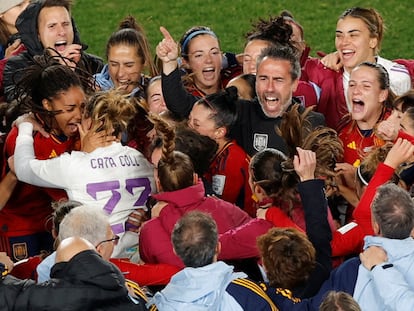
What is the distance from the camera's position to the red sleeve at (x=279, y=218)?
5.99m

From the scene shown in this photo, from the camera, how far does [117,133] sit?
658cm

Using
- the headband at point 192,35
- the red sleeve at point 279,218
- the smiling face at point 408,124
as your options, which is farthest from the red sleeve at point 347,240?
the headband at point 192,35

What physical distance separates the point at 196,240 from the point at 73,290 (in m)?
0.72

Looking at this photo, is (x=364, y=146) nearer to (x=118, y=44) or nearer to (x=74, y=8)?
(x=118, y=44)

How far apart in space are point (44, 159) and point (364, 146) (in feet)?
7.34

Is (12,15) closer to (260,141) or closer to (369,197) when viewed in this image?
(260,141)

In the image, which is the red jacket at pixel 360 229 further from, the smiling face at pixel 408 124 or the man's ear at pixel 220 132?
the man's ear at pixel 220 132

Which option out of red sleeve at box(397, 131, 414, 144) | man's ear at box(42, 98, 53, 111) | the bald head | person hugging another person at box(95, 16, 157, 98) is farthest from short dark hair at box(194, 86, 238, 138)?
the bald head

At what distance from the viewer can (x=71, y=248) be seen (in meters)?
5.06

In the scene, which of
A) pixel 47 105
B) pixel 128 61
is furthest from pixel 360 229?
pixel 128 61

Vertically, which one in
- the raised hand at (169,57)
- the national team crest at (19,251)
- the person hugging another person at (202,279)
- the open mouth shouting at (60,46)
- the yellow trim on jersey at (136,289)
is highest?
the raised hand at (169,57)

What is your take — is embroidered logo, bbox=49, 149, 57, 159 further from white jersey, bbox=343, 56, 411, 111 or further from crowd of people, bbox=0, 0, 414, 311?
white jersey, bbox=343, 56, 411, 111

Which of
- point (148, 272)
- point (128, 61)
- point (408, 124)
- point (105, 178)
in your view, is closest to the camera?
point (148, 272)

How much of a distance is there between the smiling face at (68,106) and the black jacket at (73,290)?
80.3 inches
